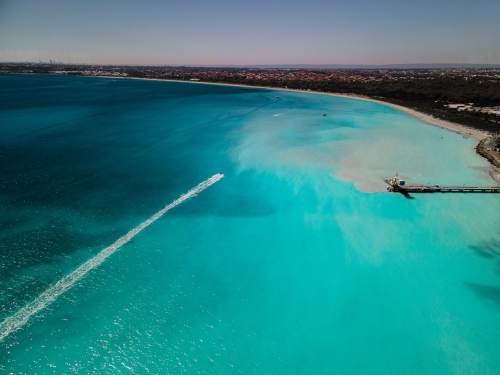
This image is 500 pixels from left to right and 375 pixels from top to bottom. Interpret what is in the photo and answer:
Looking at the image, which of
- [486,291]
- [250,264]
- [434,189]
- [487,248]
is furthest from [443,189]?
[250,264]

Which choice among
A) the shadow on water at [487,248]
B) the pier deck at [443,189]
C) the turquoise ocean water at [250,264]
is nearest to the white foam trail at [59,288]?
the turquoise ocean water at [250,264]

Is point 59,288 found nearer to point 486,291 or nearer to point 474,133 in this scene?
point 486,291

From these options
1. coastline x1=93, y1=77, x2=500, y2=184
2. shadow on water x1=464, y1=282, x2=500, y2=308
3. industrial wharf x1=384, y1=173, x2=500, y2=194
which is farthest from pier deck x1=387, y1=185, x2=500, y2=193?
shadow on water x1=464, y1=282, x2=500, y2=308

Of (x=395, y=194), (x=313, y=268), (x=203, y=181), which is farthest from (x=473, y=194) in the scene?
(x=203, y=181)

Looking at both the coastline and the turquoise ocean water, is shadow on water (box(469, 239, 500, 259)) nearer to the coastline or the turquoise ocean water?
the turquoise ocean water


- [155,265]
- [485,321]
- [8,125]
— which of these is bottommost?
[485,321]

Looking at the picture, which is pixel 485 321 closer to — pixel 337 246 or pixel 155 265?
pixel 337 246

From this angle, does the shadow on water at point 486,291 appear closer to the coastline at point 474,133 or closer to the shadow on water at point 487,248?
the shadow on water at point 487,248
